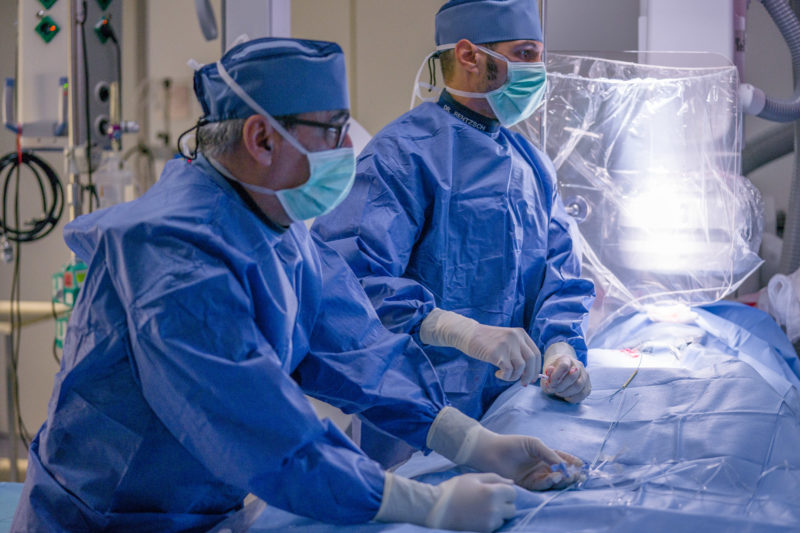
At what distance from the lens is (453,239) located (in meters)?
1.77

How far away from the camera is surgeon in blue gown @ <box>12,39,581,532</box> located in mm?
990

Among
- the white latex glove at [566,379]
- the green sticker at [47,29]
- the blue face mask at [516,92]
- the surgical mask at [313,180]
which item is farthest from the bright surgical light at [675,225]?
the green sticker at [47,29]

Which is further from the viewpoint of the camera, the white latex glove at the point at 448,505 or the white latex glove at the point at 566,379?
the white latex glove at the point at 566,379

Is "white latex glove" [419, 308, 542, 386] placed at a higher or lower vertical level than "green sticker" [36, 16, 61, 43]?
lower

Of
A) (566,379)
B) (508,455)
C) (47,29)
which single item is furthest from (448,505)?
(47,29)

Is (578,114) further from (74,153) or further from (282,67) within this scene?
(74,153)

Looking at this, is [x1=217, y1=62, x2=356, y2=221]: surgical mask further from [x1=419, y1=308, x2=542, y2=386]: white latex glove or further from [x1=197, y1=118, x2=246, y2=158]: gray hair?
[x1=419, y1=308, x2=542, y2=386]: white latex glove

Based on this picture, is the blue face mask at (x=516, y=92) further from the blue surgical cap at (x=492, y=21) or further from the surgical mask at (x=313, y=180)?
the surgical mask at (x=313, y=180)

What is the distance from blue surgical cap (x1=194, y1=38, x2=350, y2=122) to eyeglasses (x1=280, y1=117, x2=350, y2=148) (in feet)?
0.05

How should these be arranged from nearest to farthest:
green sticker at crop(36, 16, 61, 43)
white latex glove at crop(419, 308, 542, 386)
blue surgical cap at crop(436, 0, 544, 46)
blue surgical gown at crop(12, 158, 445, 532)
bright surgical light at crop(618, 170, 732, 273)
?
blue surgical gown at crop(12, 158, 445, 532) → white latex glove at crop(419, 308, 542, 386) → blue surgical cap at crop(436, 0, 544, 46) → bright surgical light at crop(618, 170, 732, 273) → green sticker at crop(36, 16, 61, 43)

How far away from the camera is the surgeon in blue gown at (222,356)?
990 mm

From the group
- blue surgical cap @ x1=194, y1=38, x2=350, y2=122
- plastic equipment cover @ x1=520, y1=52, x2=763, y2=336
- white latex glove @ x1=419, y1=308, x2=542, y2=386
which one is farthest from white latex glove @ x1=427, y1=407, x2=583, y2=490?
plastic equipment cover @ x1=520, y1=52, x2=763, y2=336

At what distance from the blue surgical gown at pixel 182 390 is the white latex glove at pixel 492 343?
45cm

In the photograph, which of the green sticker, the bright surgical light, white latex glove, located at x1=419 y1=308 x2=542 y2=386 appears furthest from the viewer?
the green sticker
